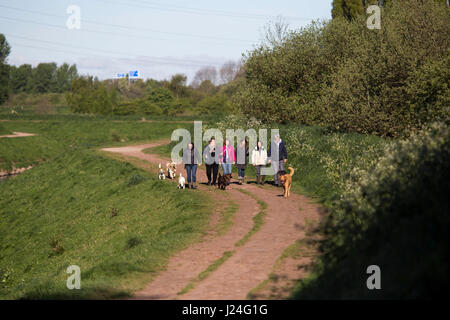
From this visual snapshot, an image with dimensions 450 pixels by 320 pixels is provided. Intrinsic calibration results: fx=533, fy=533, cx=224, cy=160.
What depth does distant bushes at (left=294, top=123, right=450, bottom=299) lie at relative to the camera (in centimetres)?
785

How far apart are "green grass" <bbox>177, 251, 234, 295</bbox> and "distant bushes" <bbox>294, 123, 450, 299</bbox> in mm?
2130

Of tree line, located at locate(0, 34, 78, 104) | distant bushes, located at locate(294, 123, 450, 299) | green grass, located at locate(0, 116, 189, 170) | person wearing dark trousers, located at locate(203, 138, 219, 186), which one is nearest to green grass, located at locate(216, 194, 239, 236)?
person wearing dark trousers, located at locate(203, 138, 219, 186)

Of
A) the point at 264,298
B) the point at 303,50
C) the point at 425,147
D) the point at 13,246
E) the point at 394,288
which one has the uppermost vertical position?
the point at 303,50

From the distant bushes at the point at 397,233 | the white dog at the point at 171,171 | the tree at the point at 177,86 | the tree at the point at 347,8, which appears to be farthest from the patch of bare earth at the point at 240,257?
the tree at the point at 177,86

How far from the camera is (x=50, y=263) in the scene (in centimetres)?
2175

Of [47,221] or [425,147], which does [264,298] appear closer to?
[425,147]

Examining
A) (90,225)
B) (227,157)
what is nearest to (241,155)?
(227,157)

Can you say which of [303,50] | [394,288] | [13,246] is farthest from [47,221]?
[394,288]

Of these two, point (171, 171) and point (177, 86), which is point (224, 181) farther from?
point (177, 86)

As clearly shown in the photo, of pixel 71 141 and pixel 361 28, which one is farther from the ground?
pixel 361 28

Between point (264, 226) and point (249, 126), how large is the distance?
2140cm

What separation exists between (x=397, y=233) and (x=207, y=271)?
4322mm

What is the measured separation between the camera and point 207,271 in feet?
37.7

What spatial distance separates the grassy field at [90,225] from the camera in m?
12.4
